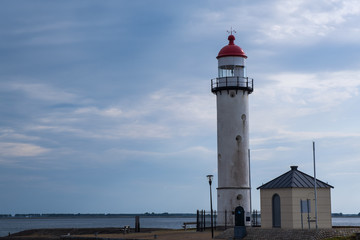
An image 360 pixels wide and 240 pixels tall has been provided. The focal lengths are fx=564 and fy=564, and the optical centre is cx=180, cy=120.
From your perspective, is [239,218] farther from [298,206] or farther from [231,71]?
[231,71]

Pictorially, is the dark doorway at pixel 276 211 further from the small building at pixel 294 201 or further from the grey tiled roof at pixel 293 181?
the grey tiled roof at pixel 293 181

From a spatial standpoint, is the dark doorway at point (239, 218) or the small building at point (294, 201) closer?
the dark doorway at point (239, 218)

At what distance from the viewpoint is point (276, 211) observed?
138 feet

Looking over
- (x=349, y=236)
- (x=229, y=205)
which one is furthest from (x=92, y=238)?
(x=349, y=236)

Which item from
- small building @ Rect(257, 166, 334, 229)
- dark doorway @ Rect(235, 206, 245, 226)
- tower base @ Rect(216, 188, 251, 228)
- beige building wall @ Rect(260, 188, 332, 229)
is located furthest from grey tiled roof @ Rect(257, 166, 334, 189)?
tower base @ Rect(216, 188, 251, 228)

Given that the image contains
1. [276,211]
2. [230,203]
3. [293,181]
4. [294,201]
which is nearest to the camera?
[294,201]

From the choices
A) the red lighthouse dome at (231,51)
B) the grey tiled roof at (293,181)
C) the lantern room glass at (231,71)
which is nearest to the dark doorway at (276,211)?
the grey tiled roof at (293,181)

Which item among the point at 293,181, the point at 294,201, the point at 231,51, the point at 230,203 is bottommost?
the point at 230,203

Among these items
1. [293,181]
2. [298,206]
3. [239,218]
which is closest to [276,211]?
[298,206]

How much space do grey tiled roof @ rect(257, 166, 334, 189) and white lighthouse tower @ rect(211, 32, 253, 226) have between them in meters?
6.27

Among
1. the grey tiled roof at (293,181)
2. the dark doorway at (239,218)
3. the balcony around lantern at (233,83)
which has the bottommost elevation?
the dark doorway at (239,218)

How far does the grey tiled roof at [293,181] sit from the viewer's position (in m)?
40.9

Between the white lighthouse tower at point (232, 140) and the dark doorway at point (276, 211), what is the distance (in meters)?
6.62

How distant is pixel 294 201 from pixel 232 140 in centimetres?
1024
